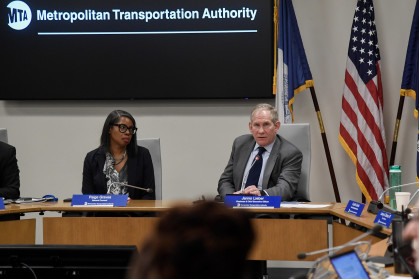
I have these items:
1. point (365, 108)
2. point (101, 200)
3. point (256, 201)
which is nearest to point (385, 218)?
point (256, 201)

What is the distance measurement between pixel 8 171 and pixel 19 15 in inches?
77.9

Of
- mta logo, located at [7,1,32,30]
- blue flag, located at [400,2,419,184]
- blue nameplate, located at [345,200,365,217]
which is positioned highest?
mta logo, located at [7,1,32,30]

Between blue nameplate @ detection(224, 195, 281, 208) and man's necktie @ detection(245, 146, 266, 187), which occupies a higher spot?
man's necktie @ detection(245, 146, 266, 187)

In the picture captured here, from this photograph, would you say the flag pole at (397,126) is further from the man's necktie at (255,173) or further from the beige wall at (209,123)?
the man's necktie at (255,173)

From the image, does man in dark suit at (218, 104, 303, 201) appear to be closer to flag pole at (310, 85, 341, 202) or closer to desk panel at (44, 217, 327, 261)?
desk panel at (44, 217, 327, 261)

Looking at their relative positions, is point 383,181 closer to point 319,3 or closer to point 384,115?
point 384,115

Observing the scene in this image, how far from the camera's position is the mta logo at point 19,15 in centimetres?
564

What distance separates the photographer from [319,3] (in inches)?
218

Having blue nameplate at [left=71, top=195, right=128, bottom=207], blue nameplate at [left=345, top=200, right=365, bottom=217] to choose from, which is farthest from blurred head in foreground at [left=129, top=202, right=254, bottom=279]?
blue nameplate at [left=71, top=195, right=128, bottom=207]

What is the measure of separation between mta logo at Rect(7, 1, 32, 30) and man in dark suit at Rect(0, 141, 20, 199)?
173 centimetres

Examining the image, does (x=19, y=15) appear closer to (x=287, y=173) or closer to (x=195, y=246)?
(x=287, y=173)

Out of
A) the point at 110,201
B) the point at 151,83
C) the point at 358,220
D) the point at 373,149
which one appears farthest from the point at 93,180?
the point at 373,149

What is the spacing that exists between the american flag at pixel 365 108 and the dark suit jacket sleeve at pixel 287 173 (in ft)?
3.97

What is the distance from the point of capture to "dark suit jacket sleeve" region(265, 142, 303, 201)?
3.99 m
